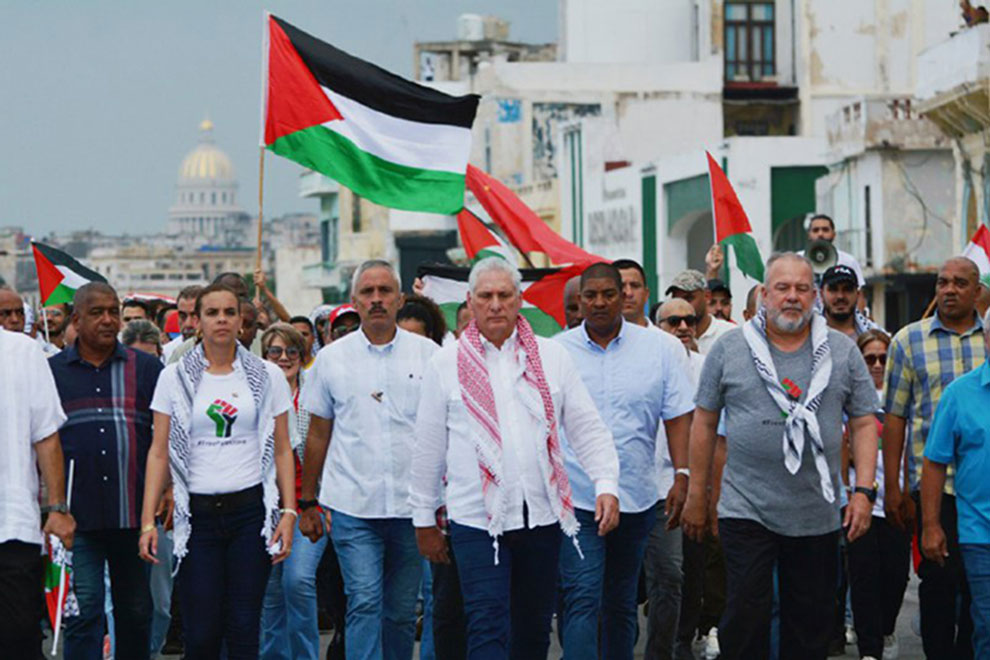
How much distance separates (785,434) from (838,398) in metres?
0.33

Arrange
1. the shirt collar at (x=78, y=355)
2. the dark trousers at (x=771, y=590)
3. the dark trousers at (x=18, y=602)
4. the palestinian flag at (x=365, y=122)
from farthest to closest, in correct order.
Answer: the palestinian flag at (x=365, y=122), the shirt collar at (x=78, y=355), the dark trousers at (x=771, y=590), the dark trousers at (x=18, y=602)

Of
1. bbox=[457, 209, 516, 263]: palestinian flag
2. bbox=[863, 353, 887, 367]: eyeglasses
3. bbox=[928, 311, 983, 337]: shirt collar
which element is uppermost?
bbox=[457, 209, 516, 263]: palestinian flag

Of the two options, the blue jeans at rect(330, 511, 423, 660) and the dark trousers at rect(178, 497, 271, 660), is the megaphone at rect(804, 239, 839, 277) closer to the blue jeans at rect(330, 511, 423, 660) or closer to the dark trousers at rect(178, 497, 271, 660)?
the blue jeans at rect(330, 511, 423, 660)

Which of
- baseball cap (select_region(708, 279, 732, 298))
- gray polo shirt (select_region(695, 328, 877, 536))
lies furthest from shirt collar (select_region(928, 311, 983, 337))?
baseball cap (select_region(708, 279, 732, 298))

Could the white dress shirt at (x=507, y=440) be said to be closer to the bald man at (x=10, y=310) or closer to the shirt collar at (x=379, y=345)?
the shirt collar at (x=379, y=345)

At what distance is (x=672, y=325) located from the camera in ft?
37.2

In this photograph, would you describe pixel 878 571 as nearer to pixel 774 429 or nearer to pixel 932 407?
pixel 932 407

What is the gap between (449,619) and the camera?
9.02 metres

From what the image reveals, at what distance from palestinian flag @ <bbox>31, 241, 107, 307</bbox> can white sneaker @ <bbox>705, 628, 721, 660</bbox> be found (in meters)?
7.90

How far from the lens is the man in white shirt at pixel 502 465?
8.15m

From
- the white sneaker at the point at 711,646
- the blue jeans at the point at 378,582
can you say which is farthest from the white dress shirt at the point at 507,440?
the white sneaker at the point at 711,646

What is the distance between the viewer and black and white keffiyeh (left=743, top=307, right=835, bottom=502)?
27.6 ft

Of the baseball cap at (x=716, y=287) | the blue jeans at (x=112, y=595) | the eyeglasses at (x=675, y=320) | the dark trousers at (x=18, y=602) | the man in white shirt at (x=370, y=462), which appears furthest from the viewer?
the baseball cap at (x=716, y=287)

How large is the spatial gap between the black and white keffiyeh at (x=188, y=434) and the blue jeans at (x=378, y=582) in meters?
0.56
